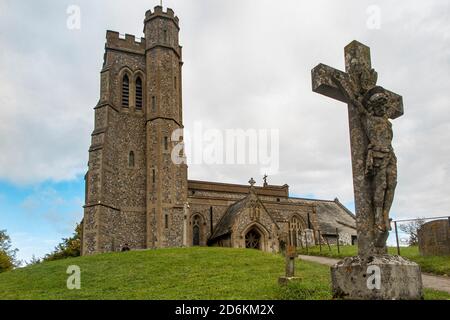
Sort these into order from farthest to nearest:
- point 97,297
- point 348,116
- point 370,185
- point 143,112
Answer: point 143,112, point 97,297, point 348,116, point 370,185


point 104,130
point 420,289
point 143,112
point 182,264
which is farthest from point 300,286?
point 143,112

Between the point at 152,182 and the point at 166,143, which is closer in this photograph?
the point at 152,182

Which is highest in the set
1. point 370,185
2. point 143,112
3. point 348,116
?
point 143,112

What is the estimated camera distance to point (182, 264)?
16656mm

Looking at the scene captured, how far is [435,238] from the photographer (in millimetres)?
15383

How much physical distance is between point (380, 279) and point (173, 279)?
29.0ft

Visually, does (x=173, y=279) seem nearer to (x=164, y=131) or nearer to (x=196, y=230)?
(x=164, y=131)

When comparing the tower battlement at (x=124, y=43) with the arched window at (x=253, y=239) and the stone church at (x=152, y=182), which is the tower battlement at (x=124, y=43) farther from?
the arched window at (x=253, y=239)

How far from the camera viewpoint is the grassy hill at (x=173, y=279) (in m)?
9.16

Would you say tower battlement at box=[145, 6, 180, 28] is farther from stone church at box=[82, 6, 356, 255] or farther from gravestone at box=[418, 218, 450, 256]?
gravestone at box=[418, 218, 450, 256]

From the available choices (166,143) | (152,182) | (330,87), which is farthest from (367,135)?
(166,143)

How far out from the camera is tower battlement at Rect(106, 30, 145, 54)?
114 ft

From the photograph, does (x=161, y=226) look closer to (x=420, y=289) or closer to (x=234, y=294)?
(x=234, y=294)
